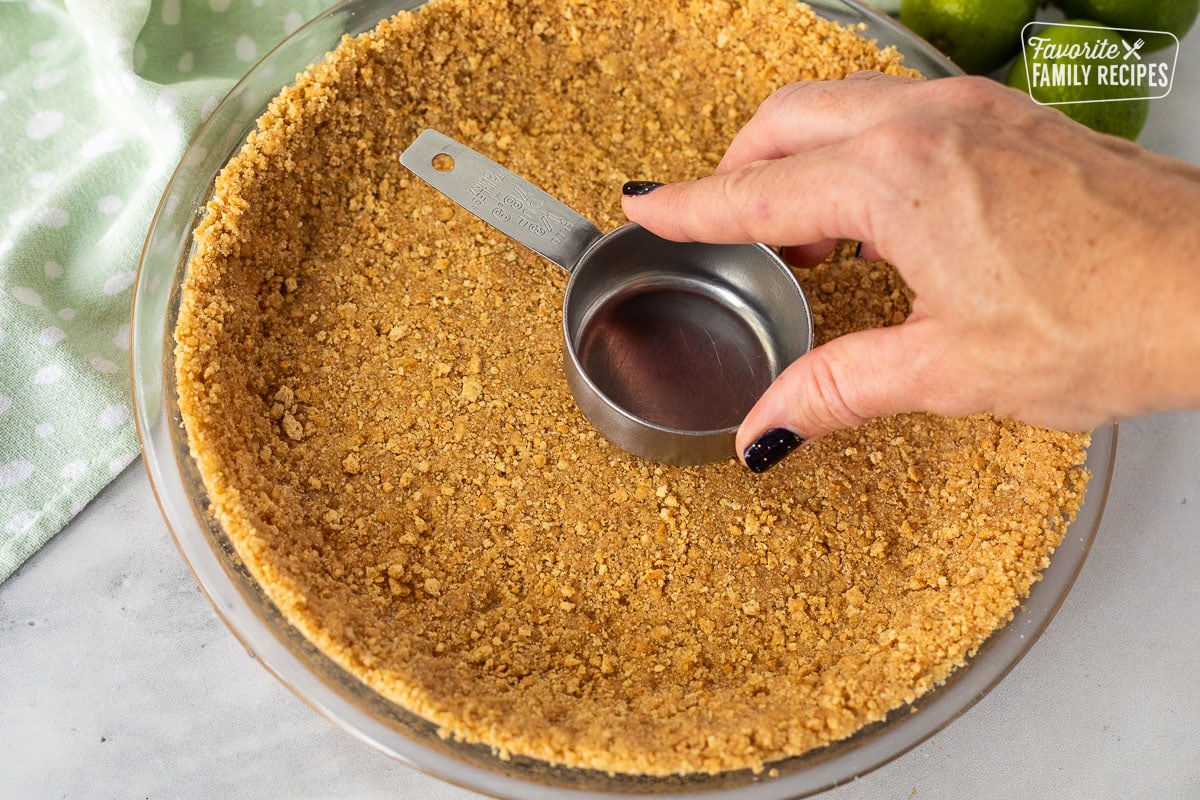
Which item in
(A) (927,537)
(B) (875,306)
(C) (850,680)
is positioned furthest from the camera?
(B) (875,306)

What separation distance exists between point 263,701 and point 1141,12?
1.70m

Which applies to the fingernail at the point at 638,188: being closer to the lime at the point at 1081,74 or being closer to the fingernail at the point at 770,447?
the fingernail at the point at 770,447

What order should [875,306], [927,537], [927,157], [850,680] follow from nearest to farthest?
[927,157] < [850,680] < [927,537] < [875,306]

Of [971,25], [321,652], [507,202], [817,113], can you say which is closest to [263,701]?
[321,652]

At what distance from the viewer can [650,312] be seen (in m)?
1.47

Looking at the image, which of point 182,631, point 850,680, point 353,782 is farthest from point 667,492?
point 182,631

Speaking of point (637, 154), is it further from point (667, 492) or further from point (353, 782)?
point (353, 782)

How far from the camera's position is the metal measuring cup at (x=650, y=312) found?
1337mm

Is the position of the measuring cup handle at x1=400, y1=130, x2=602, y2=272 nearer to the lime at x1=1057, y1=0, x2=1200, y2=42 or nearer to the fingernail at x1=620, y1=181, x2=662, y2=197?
the fingernail at x1=620, y1=181, x2=662, y2=197

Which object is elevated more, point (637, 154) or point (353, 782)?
point (637, 154)

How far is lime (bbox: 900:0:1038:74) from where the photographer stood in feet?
4.94

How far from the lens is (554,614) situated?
1.24 metres

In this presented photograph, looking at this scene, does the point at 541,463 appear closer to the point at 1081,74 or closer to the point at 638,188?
the point at 638,188

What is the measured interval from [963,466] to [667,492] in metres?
0.40
